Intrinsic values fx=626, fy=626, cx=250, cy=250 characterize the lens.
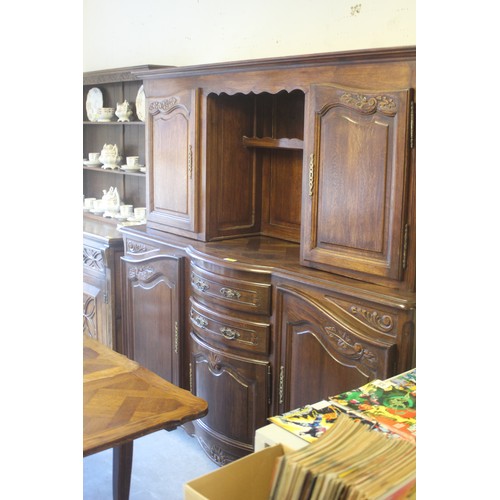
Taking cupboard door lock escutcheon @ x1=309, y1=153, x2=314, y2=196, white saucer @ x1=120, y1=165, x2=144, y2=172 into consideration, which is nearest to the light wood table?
cupboard door lock escutcheon @ x1=309, y1=153, x2=314, y2=196

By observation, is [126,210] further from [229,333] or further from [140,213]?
[229,333]

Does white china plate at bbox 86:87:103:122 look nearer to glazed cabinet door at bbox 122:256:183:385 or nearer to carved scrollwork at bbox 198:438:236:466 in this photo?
glazed cabinet door at bbox 122:256:183:385

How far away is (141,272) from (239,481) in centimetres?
247

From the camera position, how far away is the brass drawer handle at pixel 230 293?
2622 millimetres

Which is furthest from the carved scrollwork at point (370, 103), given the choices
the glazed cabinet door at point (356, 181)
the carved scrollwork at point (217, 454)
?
the carved scrollwork at point (217, 454)

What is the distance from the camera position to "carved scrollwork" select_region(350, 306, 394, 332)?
2.07 m

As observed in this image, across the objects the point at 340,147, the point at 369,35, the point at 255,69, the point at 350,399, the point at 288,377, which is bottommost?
the point at 288,377

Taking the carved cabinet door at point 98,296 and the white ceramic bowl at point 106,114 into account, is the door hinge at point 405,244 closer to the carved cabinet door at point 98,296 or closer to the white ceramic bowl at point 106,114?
the carved cabinet door at point 98,296

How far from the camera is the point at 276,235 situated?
3.17 meters

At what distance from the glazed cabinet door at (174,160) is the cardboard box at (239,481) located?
2.12 m
